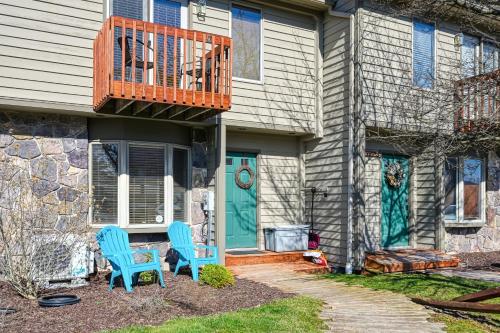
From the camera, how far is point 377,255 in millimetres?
9008

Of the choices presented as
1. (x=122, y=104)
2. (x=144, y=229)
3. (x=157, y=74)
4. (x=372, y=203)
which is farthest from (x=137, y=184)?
(x=372, y=203)

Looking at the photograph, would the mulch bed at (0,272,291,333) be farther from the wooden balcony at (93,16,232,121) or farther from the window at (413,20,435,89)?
the window at (413,20,435,89)

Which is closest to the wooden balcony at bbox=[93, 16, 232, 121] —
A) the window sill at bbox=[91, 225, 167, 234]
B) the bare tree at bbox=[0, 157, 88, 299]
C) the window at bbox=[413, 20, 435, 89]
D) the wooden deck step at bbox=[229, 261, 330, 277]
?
the bare tree at bbox=[0, 157, 88, 299]

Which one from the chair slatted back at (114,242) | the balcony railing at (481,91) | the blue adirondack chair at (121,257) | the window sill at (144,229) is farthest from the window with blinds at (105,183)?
the balcony railing at (481,91)

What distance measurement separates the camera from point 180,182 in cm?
819

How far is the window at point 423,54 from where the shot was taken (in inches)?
390

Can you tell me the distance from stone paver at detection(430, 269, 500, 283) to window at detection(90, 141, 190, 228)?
187 inches

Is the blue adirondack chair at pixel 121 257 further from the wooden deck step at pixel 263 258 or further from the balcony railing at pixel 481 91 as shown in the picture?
the balcony railing at pixel 481 91

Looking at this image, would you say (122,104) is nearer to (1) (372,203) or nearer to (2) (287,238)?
(2) (287,238)

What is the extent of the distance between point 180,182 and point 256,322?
372 cm

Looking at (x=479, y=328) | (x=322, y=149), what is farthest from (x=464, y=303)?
(x=322, y=149)

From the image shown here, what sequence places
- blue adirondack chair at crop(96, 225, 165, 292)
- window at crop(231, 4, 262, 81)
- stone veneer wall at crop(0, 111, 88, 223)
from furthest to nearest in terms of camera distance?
1. window at crop(231, 4, 262, 81)
2. stone veneer wall at crop(0, 111, 88, 223)
3. blue adirondack chair at crop(96, 225, 165, 292)

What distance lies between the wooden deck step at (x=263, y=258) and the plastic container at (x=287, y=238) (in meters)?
0.13

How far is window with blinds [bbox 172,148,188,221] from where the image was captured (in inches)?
319
